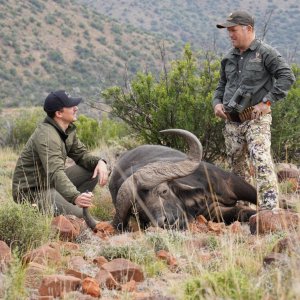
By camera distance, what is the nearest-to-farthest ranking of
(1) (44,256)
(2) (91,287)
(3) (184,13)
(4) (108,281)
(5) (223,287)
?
(5) (223,287)
(2) (91,287)
(4) (108,281)
(1) (44,256)
(3) (184,13)

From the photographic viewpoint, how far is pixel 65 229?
6453mm

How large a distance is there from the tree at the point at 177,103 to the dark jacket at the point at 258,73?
2798 millimetres

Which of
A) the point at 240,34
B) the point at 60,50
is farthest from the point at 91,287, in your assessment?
the point at 60,50

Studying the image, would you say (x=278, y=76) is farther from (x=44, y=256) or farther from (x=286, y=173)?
(x=44, y=256)

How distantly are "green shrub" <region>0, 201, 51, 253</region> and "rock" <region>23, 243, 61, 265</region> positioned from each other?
54cm

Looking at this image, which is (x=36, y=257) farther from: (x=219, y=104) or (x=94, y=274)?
(x=219, y=104)

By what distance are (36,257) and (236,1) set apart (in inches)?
3037

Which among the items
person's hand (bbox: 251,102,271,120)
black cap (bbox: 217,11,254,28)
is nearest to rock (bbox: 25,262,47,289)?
person's hand (bbox: 251,102,271,120)

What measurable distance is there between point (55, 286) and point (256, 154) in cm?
365

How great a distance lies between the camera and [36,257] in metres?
5.03

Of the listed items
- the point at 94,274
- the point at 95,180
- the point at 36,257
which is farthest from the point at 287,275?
the point at 95,180

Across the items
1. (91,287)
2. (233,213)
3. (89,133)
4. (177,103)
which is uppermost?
(91,287)

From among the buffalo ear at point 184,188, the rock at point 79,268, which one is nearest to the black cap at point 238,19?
the buffalo ear at point 184,188

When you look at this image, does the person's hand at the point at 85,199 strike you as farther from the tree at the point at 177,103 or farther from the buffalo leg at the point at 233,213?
the tree at the point at 177,103
